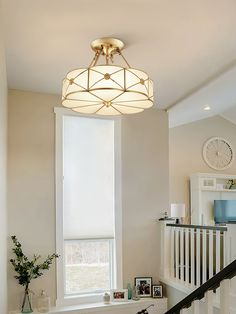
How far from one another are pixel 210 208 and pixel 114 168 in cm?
392

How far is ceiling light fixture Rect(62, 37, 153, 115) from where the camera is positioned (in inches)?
110

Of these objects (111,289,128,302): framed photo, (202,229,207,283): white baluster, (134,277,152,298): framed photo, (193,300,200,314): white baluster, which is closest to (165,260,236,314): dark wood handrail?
(193,300,200,314): white baluster

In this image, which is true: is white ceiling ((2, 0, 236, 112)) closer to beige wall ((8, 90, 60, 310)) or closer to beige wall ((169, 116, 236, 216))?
beige wall ((8, 90, 60, 310))

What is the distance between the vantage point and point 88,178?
4.72 metres

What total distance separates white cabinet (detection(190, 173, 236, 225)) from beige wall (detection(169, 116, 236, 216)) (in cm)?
25

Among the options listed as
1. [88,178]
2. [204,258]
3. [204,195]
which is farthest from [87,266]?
[204,195]

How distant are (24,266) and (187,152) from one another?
5.22 m

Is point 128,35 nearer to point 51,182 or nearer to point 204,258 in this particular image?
point 51,182

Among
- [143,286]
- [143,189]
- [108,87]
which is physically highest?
[108,87]

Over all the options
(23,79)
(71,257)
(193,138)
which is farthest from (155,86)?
(193,138)

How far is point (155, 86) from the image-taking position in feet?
14.6

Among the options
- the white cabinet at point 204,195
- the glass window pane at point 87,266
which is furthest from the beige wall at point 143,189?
the white cabinet at point 204,195

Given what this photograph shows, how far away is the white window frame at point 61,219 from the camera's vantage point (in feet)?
14.4

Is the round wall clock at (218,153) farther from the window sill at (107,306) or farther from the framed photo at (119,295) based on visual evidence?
the framed photo at (119,295)
